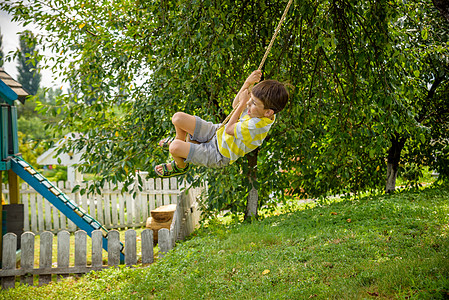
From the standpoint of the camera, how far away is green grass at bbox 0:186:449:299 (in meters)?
3.61

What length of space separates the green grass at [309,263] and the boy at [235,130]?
4.86 feet

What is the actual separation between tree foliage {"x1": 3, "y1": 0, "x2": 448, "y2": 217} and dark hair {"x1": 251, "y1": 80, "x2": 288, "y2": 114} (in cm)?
81

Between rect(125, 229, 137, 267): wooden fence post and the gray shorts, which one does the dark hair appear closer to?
the gray shorts

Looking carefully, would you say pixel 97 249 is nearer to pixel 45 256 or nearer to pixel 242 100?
pixel 45 256

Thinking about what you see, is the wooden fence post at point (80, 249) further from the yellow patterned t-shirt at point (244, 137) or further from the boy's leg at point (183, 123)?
the yellow patterned t-shirt at point (244, 137)

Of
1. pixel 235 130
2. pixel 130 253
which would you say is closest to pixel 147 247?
pixel 130 253

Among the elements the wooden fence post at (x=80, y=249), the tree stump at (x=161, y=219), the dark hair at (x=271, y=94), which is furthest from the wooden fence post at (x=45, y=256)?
the dark hair at (x=271, y=94)

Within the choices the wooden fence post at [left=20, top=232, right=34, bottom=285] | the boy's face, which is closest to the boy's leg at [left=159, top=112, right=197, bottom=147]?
the boy's face

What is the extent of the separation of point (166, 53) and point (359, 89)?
2.76m

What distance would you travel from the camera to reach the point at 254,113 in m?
3.46

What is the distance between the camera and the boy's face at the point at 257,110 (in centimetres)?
342

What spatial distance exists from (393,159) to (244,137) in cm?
581

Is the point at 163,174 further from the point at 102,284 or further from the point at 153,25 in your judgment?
the point at 153,25

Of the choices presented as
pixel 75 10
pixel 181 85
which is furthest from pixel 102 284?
pixel 75 10
